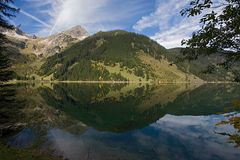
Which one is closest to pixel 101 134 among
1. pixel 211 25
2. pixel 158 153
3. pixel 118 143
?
pixel 118 143

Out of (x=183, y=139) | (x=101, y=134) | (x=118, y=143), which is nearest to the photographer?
(x=118, y=143)

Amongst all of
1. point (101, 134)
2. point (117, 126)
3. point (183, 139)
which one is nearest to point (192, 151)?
point (183, 139)

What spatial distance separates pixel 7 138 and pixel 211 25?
1162 inches

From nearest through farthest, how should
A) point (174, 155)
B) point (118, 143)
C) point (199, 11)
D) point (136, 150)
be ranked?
1. point (199, 11)
2. point (174, 155)
3. point (136, 150)
4. point (118, 143)

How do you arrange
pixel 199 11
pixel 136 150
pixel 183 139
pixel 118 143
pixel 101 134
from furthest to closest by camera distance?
pixel 101 134 → pixel 183 139 → pixel 118 143 → pixel 136 150 → pixel 199 11

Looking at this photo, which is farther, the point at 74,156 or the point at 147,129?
the point at 147,129

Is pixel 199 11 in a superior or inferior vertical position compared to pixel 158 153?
superior

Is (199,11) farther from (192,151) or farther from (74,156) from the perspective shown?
(192,151)

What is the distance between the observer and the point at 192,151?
3130cm

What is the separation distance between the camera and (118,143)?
3519 cm

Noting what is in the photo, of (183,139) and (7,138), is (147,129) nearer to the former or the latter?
(183,139)

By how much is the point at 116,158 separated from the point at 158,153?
5814mm

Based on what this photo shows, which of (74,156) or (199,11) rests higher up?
(199,11)

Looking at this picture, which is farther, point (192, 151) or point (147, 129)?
point (147, 129)
